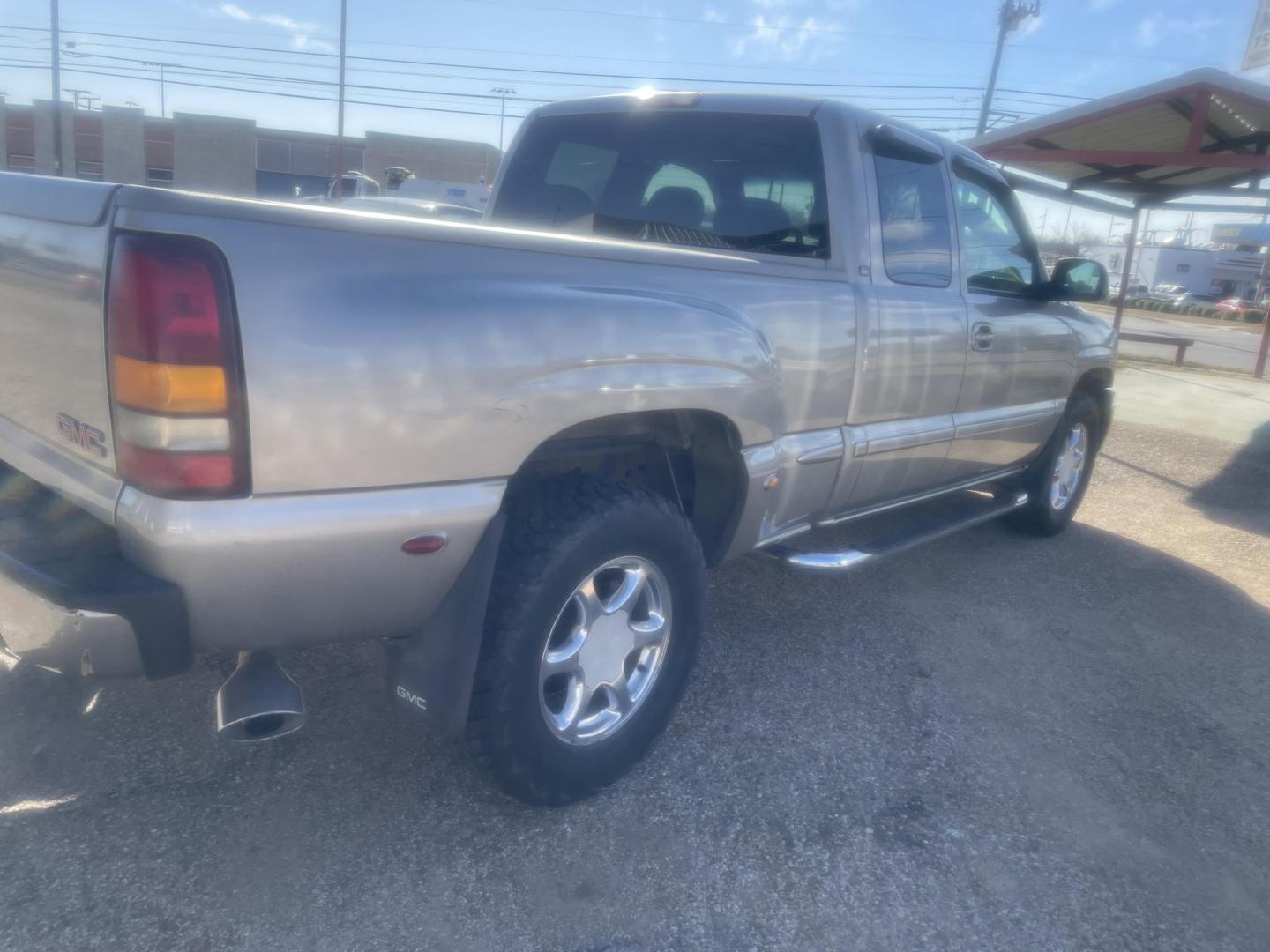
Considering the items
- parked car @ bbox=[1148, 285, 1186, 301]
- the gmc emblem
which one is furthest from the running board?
parked car @ bbox=[1148, 285, 1186, 301]

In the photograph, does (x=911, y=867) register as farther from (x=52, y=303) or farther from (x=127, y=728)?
(x=52, y=303)

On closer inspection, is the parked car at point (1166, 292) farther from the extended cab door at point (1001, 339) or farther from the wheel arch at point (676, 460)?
the wheel arch at point (676, 460)

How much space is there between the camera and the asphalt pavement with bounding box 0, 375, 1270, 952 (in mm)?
2195

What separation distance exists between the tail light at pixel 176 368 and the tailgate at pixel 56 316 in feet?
0.25

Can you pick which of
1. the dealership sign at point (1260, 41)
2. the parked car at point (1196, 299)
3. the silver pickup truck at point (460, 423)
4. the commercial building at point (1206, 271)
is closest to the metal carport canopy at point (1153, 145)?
Answer: the silver pickup truck at point (460, 423)

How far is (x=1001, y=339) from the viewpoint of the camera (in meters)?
4.21

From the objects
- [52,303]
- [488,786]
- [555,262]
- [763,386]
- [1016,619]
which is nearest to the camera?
[52,303]

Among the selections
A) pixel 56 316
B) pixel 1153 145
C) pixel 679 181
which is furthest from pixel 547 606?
pixel 1153 145

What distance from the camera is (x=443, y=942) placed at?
2.11m

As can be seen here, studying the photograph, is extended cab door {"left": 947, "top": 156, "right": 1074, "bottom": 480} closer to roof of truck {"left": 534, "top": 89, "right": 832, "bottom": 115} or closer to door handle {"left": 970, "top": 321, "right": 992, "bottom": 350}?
door handle {"left": 970, "top": 321, "right": 992, "bottom": 350}

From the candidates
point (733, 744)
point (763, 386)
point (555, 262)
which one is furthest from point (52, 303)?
point (733, 744)

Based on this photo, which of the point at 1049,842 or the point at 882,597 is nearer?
the point at 1049,842

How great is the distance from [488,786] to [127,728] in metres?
1.07

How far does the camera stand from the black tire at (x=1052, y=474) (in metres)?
5.23
